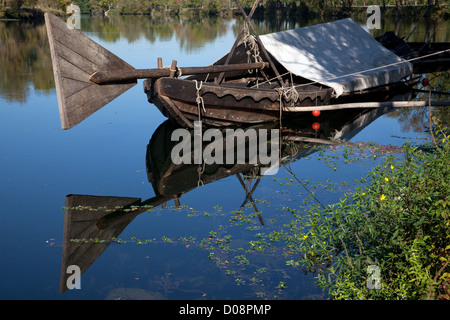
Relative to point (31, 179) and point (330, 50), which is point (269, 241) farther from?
A: point (330, 50)

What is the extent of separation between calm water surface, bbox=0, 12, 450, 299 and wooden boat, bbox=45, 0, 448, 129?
102 centimetres

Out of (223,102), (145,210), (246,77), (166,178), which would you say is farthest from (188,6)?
(145,210)

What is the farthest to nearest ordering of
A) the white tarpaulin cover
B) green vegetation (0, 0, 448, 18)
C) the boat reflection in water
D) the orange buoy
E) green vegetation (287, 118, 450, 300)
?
green vegetation (0, 0, 448, 18), the white tarpaulin cover, the orange buoy, the boat reflection in water, green vegetation (287, 118, 450, 300)

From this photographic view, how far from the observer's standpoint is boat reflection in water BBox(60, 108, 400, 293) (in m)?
7.04

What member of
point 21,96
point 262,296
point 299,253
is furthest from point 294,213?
point 21,96

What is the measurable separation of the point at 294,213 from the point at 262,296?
2.31m

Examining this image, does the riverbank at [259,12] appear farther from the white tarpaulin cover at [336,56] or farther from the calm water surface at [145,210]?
the calm water surface at [145,210]

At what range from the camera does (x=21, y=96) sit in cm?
1711

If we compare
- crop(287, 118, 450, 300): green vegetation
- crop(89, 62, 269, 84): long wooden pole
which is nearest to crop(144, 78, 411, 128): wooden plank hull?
crop(89, 62, 269, 84): long wooden pole

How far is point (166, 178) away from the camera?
9734 millimetres

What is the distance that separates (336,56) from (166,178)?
24.9 ft

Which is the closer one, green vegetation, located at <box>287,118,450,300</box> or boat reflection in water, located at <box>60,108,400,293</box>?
green vegetation, located at <box>287,118,450,300</box>

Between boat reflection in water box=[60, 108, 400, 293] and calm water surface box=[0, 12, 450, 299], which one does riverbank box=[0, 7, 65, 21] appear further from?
boat reflection in water box=[60, 108, 400, 293]

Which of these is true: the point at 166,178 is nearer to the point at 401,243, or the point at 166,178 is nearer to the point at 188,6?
the point at 401,243
